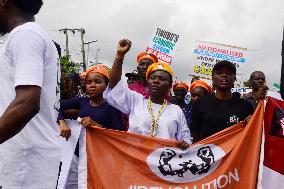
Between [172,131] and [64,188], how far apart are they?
1212 mm

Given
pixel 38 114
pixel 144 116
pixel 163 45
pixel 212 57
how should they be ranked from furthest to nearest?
pixel 212 57 → pixel 163 45 → pixel 144 116 → pixel 38 114

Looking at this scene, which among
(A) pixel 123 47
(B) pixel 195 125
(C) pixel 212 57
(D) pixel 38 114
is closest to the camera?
(D) pixel 38 114

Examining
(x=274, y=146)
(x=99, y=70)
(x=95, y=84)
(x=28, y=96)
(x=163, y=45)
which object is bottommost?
(x=274, y=146)

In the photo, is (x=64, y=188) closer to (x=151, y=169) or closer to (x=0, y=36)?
(x=151, y=169)

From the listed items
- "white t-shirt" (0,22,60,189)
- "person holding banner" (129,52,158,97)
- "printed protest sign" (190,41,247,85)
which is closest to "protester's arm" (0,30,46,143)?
"white t-shirt" (0,22,60,189)

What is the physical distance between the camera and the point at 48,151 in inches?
87.1

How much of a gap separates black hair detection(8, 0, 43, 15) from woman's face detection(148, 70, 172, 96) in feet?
8.44

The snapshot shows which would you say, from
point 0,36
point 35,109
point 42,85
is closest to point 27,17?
point 0,36

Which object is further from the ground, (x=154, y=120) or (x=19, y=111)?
(x=19, y=111)

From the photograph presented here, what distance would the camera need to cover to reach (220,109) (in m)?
4.80

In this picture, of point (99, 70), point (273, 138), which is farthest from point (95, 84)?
point (273, 138)

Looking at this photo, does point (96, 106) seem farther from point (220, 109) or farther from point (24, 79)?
point (24, 79)

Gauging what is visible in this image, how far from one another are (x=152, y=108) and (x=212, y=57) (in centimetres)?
1027

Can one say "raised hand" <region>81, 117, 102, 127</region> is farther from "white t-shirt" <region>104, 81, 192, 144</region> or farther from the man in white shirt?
the man in white shirt
